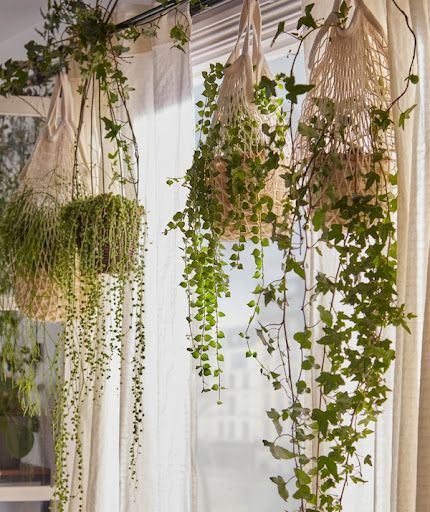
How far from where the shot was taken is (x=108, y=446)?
9.95 feet

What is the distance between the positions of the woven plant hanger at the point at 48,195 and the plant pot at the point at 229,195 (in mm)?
714

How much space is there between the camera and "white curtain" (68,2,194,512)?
278cm

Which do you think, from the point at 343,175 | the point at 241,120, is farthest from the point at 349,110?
the point at 241,120

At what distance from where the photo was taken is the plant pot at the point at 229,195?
6.51 ft

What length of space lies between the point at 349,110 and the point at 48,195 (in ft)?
4.03

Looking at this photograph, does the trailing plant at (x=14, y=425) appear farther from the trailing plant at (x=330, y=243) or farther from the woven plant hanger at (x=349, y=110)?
the woven plant hanger at (x=349, y=110)

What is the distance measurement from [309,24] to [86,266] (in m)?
1.13

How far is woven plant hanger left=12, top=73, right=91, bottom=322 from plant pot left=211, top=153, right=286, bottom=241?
714 mm

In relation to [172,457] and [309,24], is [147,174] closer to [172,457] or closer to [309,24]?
[172,457]

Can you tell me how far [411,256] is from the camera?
1.74m

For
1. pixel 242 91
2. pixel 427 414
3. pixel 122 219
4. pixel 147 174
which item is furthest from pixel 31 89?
pixel 427 414

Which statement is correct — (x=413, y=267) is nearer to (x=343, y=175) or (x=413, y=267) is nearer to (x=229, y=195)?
(x=343, y=175)

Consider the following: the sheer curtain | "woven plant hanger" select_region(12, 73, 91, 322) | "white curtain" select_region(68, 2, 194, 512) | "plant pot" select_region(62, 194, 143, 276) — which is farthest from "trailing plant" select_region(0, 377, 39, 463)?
"plant pot" select_region(62, 194, 143, 276)

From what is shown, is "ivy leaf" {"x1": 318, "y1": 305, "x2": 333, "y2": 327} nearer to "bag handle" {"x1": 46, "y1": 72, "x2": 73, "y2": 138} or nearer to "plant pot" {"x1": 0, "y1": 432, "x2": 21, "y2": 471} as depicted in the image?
"bag handle" {"x1": 46, "y1": 72, "x2": 73, "y2": 138}
